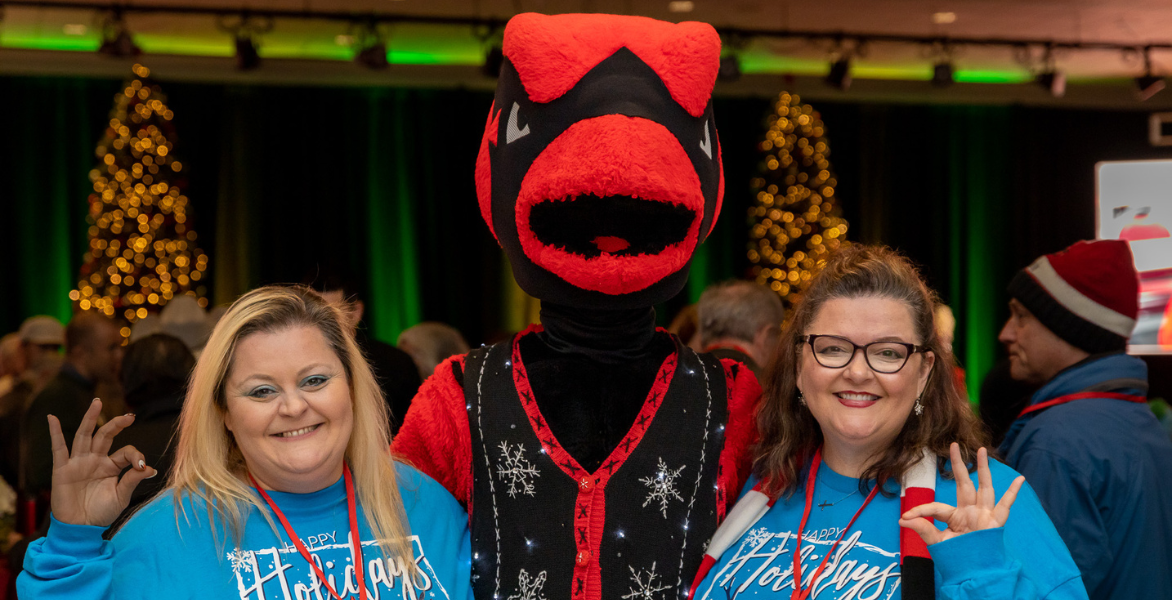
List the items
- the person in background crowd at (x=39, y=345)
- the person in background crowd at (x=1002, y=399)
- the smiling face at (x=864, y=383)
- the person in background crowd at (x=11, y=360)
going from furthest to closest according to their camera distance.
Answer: the person in background crowd at (x=11, y=360) → the person in background crowd at (x=39, y=345) → the person in background crowd at (x=1002, y=399) → the smiling face at (x=864, y=383)

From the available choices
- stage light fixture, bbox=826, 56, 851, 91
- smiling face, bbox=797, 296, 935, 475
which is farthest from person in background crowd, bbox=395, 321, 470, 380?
stage light fixture, bbox=826, 56, 851, 91

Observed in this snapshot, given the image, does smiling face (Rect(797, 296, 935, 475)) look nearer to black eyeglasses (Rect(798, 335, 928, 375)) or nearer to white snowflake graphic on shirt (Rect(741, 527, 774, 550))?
black eyeglasses (Rect(798, 335, 928, 375))

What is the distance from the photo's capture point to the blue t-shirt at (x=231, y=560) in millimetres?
1447

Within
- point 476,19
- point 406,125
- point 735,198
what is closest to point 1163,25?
point 735,198

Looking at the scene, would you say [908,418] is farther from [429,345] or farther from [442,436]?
[429,345]

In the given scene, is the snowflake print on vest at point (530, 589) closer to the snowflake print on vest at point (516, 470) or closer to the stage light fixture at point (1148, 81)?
the snowflake print on vest at point (516, 470)

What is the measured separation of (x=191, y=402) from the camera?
165cm

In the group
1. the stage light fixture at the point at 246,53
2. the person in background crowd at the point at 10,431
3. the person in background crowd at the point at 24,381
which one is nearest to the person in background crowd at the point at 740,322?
the person in background crowd at the point at 24,381

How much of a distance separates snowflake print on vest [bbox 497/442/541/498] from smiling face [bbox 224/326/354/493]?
0.28 m

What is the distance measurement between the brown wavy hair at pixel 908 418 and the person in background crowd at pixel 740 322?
4.98 feet

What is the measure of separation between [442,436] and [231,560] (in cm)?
44

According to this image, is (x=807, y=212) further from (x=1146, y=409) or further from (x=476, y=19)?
(x=1146, y=409)

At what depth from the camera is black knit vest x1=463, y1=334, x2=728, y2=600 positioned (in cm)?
170

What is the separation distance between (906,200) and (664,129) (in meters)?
8.56
